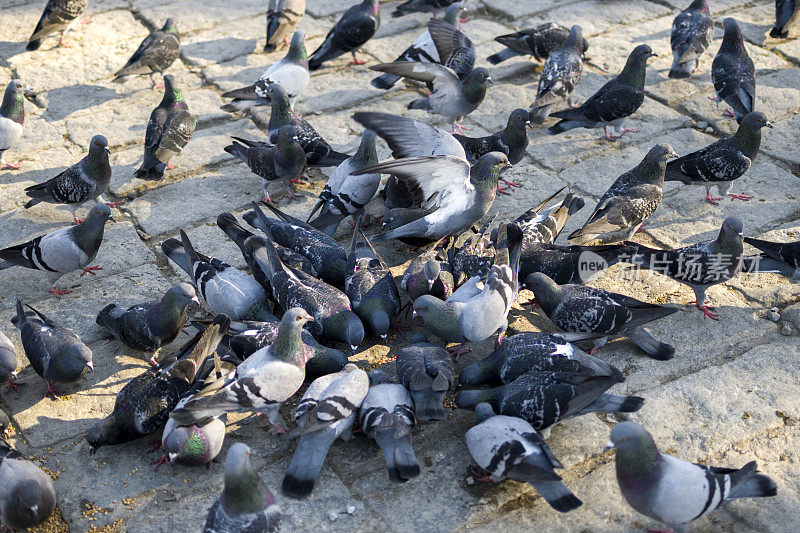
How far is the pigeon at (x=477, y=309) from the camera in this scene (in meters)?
4.80

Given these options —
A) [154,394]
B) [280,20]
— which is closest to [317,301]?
[154,394]

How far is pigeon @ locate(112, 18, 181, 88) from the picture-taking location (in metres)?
8.13

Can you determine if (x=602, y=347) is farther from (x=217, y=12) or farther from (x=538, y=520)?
(x=217, y=12)

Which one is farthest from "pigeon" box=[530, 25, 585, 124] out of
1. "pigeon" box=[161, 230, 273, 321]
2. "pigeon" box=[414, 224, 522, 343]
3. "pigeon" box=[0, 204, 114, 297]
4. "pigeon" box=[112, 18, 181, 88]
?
"pigeon" box=[0, 204, 114, 297]

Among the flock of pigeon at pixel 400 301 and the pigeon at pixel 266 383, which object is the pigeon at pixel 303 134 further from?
the pigeon at pixel 266 383

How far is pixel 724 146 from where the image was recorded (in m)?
6.43

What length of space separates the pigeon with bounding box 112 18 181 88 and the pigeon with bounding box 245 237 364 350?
3890mm

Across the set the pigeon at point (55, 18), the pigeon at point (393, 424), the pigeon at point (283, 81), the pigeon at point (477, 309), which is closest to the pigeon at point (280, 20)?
the pigeon at point (283, 81)

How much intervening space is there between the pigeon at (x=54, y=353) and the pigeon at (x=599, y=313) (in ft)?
9.52

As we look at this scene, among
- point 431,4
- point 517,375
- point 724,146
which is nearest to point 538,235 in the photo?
point 517,375

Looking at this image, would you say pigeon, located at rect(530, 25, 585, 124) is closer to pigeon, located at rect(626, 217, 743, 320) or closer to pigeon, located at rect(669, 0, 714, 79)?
pigeon, located at rect(669, 0, 714, 79)

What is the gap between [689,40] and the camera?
26.8 feet

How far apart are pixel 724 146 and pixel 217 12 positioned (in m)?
6.65

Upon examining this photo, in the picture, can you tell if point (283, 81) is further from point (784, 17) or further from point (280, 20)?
point (784, 17)
